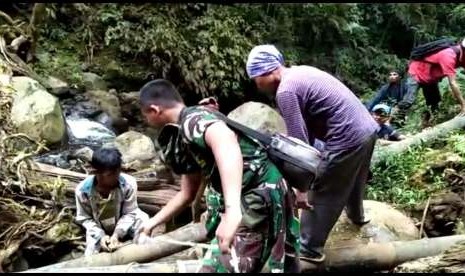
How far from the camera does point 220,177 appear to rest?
10.3 feet

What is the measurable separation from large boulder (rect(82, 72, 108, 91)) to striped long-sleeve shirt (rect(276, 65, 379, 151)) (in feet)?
29.7

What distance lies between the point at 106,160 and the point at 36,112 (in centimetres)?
518

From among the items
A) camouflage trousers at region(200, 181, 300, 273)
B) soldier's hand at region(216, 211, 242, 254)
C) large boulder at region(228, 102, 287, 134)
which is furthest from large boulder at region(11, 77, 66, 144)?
soldier's hand at region(216, 211, 242, 254)

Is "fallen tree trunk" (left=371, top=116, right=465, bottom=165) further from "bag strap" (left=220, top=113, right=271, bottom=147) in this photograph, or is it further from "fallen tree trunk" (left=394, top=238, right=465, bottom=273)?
"bag strap" (left=220, top=113, right=271, bottom=147)

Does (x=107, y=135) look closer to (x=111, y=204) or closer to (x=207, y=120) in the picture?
(x=111, y=204)

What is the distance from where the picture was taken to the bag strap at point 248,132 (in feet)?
10.7

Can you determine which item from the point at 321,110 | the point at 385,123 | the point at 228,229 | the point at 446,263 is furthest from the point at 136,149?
the point at 228,229

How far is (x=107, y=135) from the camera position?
11.2m

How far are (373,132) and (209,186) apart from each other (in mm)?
1479

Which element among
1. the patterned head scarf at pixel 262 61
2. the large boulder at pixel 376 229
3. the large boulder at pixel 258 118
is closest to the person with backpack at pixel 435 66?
the large boulder at pixel 258 118

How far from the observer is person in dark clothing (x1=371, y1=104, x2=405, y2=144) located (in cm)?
889

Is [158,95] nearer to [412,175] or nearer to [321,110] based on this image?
[321,110]

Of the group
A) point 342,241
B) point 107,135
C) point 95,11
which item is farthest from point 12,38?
point 342,241

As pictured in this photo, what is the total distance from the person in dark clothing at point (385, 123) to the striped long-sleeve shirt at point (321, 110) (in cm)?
452
